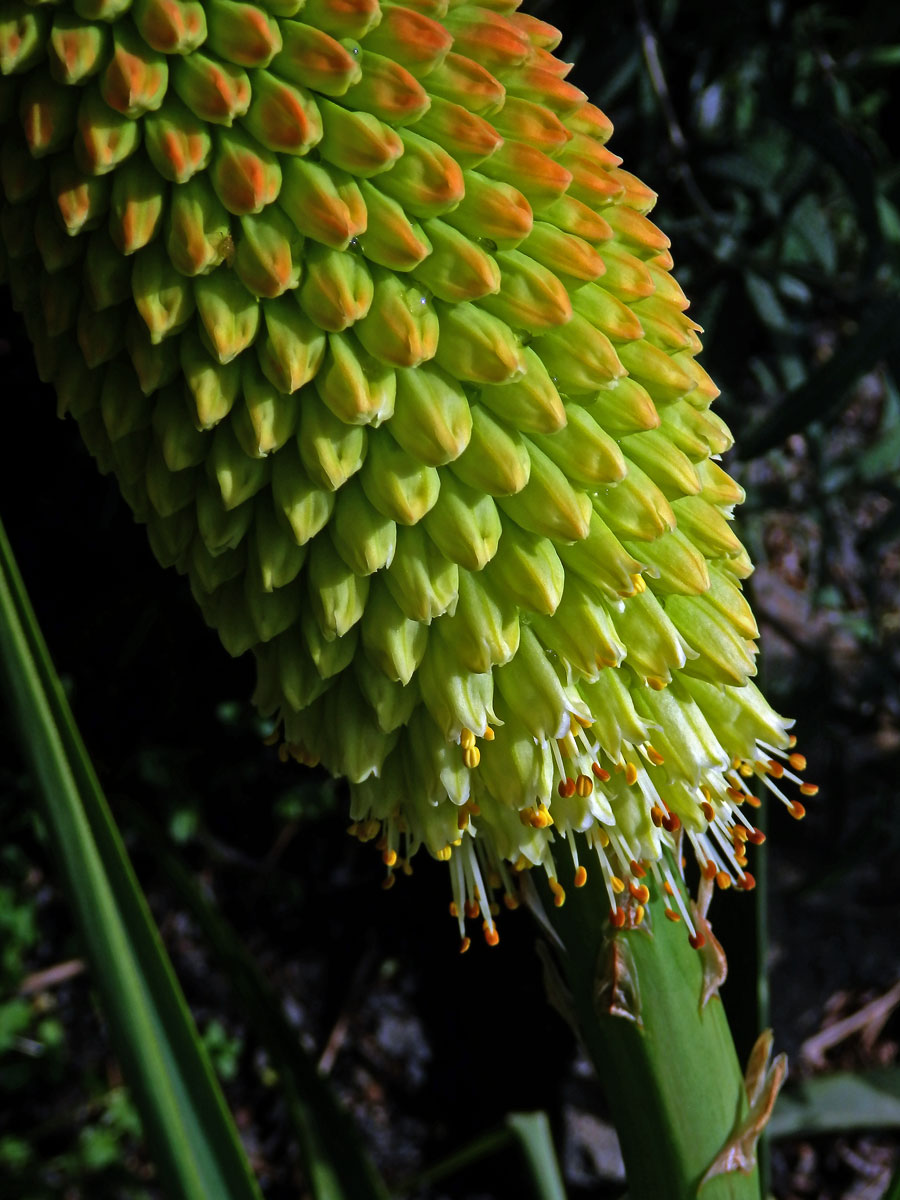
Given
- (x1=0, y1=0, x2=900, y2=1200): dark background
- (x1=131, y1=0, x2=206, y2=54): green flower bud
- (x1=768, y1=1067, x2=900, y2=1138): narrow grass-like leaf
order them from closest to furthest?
1. (x1=131, y1=0, x2=206, y2=54): green flower bud
2. (x1=768, y1=1067, x2=900, y2=1138): narrow grass-like leaf
3. (x1=0, y1=0, x2=900, y2=1200): dark background

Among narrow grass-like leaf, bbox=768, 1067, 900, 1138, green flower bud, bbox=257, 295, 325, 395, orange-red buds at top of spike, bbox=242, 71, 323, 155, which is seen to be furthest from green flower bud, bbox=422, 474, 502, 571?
narrow grass-like leaf, bbox=768, 1067, 900, 1138

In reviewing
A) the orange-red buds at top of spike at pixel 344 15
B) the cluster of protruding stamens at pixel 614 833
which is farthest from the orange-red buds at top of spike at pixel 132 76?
the cluster of protruding stamens at pixel 614 833

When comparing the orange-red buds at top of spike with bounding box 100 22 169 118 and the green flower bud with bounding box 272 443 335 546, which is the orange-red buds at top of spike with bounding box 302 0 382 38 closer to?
the orange-red buds at top of spike with bounding box 100 22 169 118

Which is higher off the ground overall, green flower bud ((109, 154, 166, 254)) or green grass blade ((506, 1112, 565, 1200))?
green flower bud ((109, 154, 166, 254))

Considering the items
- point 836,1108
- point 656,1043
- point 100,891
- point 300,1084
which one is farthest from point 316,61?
point 836,1108

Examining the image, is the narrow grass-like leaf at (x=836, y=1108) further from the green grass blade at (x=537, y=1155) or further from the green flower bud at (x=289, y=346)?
the green flower bud at (x=289, y=346)

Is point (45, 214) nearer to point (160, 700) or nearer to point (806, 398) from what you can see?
point (806, 398)

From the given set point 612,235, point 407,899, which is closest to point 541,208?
point 612,235
